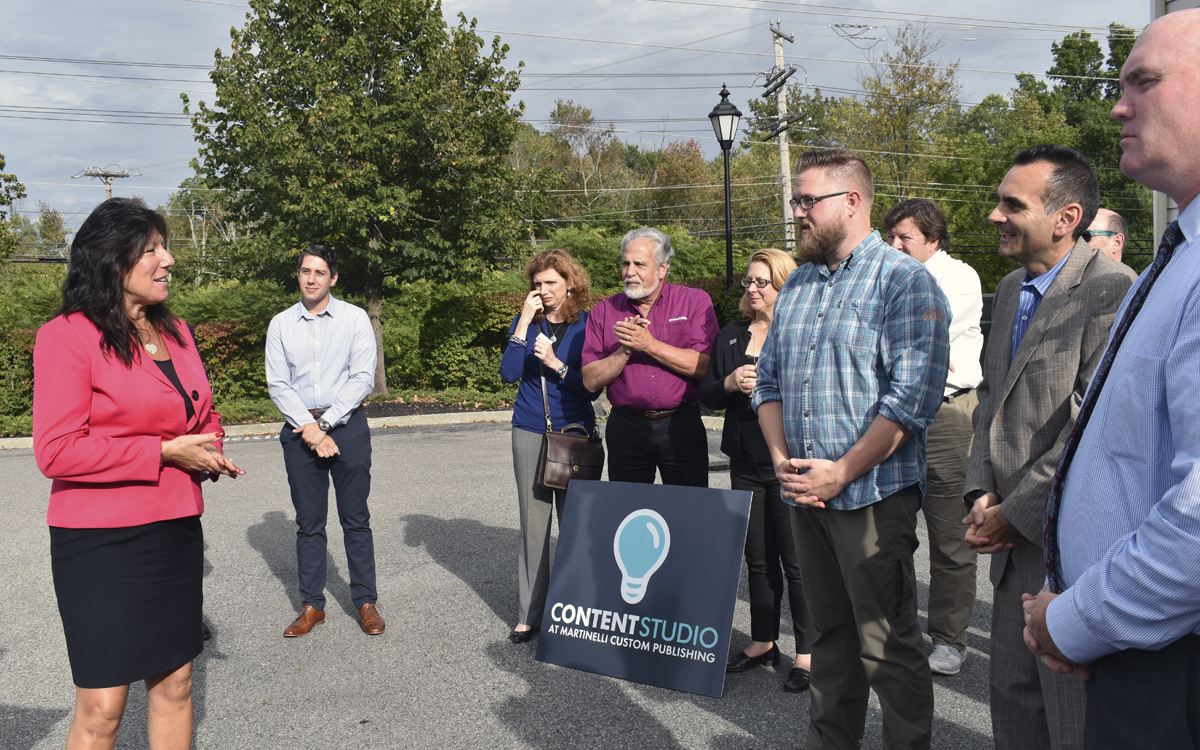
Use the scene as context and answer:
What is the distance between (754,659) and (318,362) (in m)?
3.04

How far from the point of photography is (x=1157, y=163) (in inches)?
55.4

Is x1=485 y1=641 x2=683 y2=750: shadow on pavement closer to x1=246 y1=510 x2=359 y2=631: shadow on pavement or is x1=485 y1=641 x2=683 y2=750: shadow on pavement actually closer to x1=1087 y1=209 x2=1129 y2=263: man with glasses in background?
x1=246 y1=510 x2=359 y2=631: shadow on pavement

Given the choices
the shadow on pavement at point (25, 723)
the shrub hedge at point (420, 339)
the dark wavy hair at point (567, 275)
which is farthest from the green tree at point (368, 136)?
the shadow on pavement at point (25, 723)

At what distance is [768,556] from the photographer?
13.5 ft

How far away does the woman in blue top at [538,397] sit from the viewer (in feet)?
15.2

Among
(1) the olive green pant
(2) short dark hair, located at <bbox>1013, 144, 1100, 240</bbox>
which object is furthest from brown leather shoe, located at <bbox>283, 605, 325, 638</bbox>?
(2) short dark hair, located at <bbox>1013, 144, 1100, 240</bbox>

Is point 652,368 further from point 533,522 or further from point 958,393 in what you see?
point 958,393

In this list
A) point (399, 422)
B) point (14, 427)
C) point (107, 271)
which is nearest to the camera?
point (107, 271)

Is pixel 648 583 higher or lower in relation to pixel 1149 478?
lower

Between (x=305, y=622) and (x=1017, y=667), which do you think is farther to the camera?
(x=305, y=622)

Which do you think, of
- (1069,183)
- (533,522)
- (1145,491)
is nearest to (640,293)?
(533,522)

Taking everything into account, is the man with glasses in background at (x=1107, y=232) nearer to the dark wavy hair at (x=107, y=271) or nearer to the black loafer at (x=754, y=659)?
the black loafer at (x=754, y=659)

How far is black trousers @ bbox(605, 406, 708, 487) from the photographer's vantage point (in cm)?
430

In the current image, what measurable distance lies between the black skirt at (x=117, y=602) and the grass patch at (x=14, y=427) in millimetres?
13504
